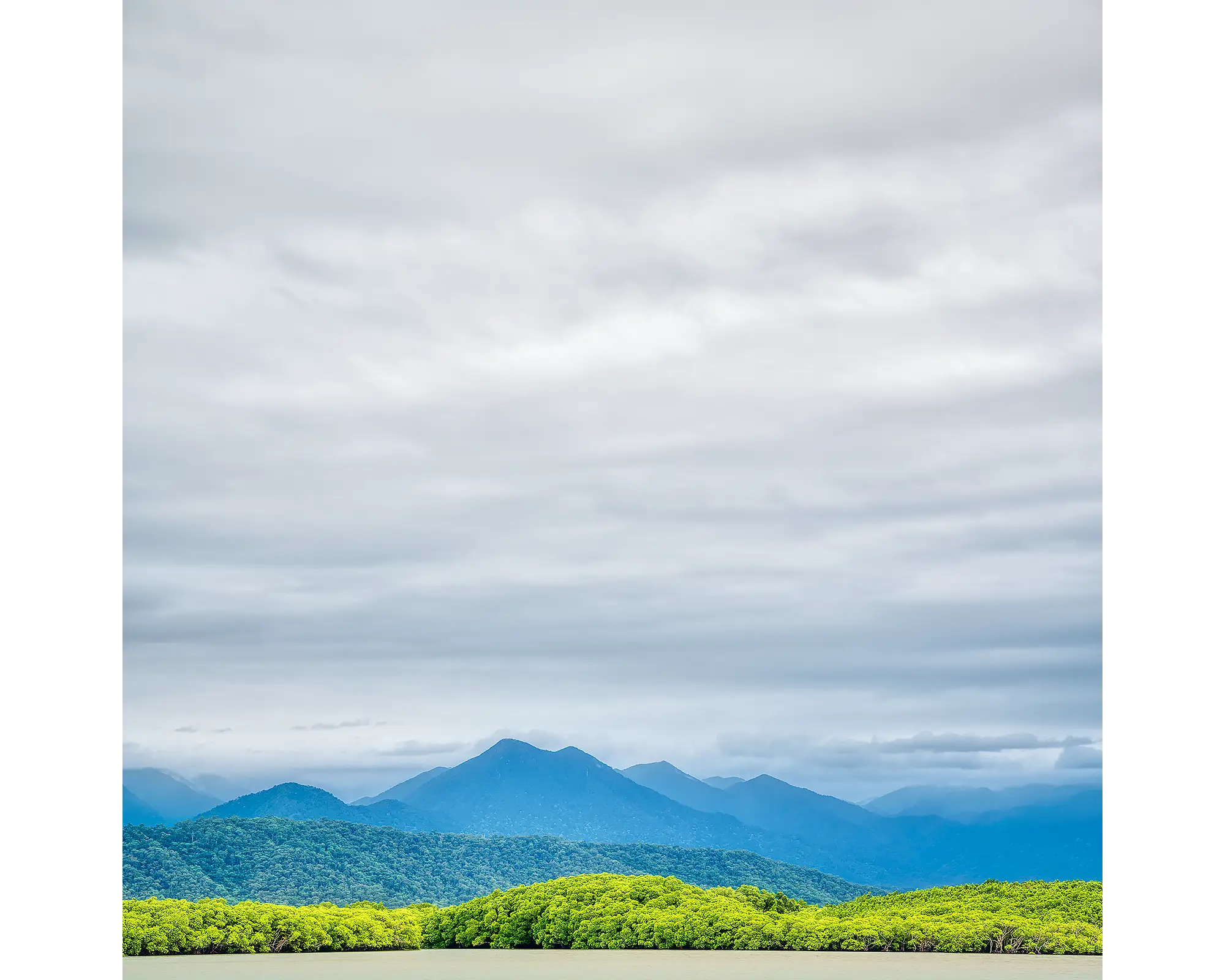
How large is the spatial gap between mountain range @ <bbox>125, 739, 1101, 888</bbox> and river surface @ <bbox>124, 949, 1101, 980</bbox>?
684 inches

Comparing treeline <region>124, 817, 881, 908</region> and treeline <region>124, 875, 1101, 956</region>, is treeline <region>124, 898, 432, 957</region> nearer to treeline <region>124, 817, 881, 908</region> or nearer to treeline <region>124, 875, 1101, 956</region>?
treeline <region>124, 875, 1101, 956</region>

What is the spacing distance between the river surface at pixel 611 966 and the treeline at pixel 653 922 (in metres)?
0.18

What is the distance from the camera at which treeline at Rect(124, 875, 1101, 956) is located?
706cm

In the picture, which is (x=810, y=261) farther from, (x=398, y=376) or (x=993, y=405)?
(x=398, y=376)

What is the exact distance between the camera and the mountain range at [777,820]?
82.3 feet

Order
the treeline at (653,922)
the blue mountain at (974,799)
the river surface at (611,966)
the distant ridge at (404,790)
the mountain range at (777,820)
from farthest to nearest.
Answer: the blue mountain at (974,799)
the mountain range at (777,820)
the distant ridge at (404,790)
the treeline at (653,922)
the river surface at (611,966)

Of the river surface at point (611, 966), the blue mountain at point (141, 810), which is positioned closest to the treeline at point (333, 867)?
the river surface at point (611, 966)
